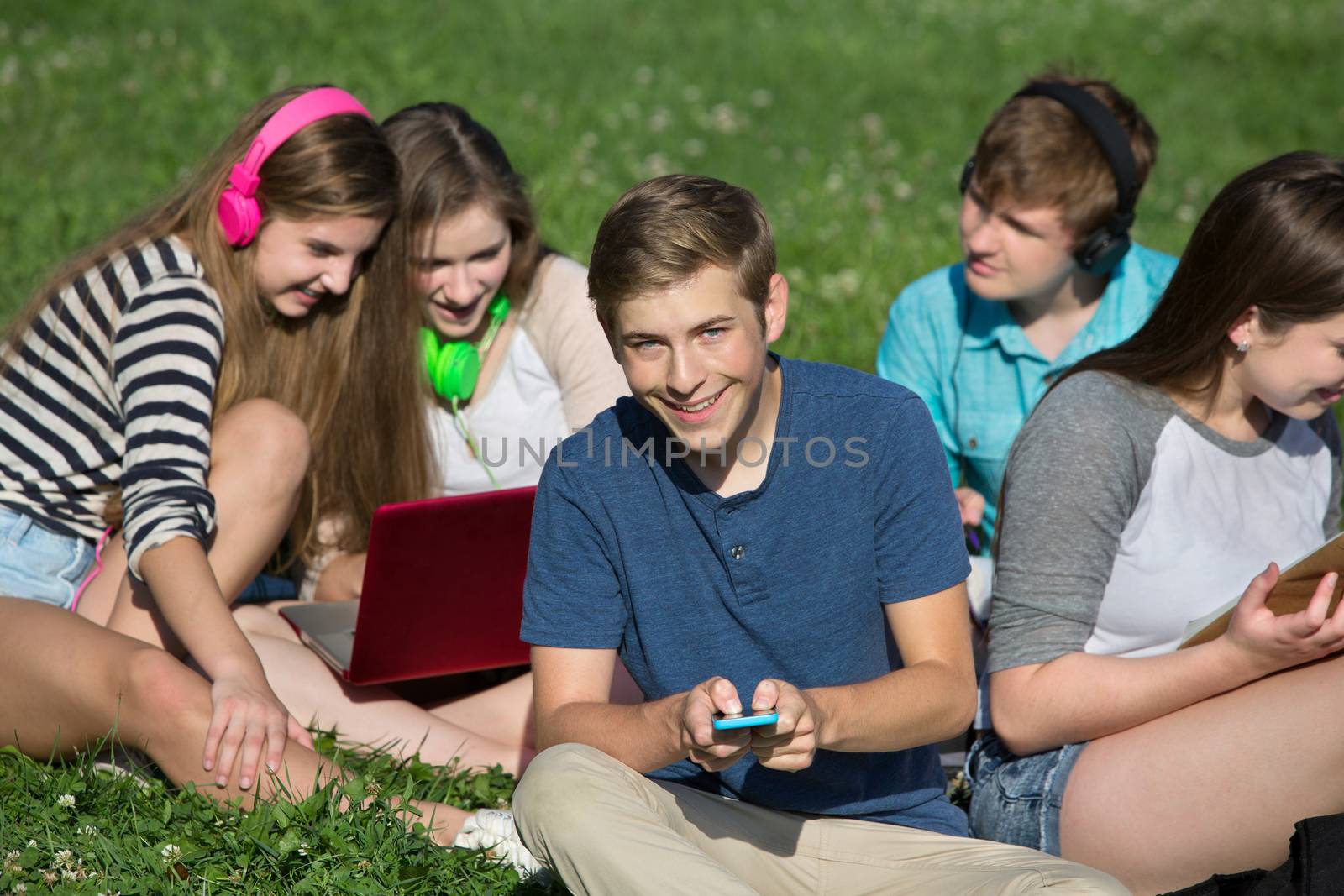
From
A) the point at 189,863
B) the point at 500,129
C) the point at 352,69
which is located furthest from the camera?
the point at 352,69

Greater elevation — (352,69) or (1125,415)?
(352,69)

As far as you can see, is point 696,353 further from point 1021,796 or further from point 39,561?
point 39,561

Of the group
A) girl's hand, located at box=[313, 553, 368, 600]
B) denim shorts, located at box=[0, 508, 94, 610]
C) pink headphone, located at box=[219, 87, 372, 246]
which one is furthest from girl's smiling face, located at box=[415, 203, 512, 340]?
denim shorts, located at box=[0, 508, 94, 610]

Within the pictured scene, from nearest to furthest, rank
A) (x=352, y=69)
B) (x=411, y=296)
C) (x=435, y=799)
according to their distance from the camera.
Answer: (x=435, y=799) → (x=411, y=296) → (x=352, y=69)

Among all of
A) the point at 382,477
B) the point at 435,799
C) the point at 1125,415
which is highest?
the point at 1125,415

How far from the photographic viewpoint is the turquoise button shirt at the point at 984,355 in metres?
3.95

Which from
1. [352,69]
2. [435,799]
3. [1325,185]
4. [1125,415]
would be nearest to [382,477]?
[435,799]

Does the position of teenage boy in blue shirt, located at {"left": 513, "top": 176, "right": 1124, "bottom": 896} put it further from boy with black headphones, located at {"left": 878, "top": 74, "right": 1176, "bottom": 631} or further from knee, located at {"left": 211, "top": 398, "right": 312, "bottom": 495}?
boy with black headphones, located at {"left": 878, "top": 74, "right": 1176, "bottom": 631}

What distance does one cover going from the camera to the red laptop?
3021 millimetres

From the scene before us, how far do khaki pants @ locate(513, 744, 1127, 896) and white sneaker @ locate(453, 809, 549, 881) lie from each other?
16.2 inches

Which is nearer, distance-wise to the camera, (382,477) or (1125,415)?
(1125,415)

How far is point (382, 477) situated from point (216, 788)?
107 centimetres

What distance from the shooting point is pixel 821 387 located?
2627mm

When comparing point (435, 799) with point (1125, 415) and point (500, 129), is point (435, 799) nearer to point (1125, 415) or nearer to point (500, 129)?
point (1125, 415)
